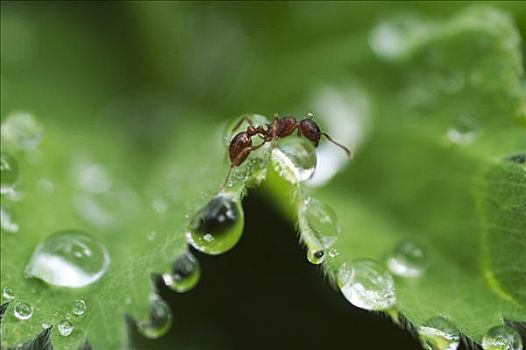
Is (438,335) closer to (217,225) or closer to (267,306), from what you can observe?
(217,225)

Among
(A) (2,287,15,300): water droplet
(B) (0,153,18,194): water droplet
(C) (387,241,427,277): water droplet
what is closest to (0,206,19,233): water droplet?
(B) (0,153,18,194): water droplet

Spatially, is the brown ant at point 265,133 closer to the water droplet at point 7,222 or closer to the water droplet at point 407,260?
the water droplet at point 407,260

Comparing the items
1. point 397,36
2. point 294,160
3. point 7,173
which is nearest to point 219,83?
point 397,36

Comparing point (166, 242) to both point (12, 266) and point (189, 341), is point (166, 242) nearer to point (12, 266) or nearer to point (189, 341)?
point (12, 266)

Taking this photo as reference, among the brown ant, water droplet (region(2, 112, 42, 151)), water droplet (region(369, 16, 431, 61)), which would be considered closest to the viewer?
the brown ant

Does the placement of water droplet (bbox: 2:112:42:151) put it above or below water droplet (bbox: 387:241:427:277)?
below

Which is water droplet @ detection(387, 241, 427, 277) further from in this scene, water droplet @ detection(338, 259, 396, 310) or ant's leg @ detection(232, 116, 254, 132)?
ant's leg @ detection(232, 116, 254, 132)

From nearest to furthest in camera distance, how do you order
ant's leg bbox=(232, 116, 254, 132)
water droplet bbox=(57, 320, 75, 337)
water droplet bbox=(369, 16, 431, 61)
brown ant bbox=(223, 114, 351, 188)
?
water droplet bbox=(57, 320, 75, 337)
brown ant bbox=(223, 114, 351, 188)
ant's leg bbox=(232, 116, 254, 132)
water droplet bbox=(369, 16, 431, 61)
